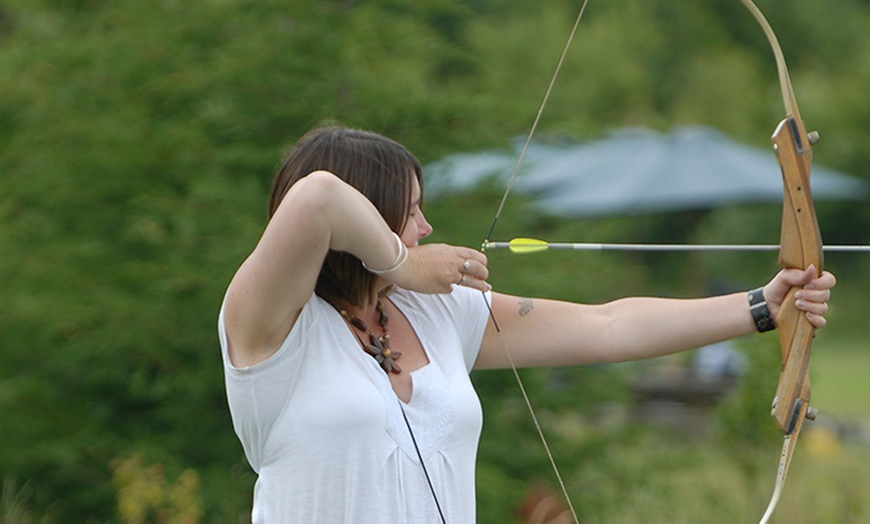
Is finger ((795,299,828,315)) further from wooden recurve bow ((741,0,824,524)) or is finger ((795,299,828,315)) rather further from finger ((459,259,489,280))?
finger ((459,259,489,280))

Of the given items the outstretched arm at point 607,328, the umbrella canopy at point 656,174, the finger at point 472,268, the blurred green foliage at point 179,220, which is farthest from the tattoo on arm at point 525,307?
the umbrella canopy at point 656,174

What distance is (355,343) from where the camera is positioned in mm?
1975

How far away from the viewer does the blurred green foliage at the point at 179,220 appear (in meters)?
4.57

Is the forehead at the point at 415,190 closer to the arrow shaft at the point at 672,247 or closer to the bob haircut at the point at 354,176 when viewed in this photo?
the bob haircut at the point at 354,176

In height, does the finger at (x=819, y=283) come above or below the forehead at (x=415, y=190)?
below

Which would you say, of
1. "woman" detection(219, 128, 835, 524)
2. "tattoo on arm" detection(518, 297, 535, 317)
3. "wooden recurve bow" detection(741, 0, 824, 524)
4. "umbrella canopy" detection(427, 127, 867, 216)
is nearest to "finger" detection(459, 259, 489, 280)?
"woman" detection(219, 128, 835, 524)

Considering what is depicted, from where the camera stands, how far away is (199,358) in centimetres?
464

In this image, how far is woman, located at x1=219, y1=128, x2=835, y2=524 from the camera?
1.88 metres

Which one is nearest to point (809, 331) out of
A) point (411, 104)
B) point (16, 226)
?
point (411, 104)

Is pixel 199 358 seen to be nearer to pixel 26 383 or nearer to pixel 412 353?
pixel 26 383

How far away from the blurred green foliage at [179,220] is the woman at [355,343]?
91.7 inches

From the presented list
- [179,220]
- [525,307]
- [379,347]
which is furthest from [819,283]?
[179,220]

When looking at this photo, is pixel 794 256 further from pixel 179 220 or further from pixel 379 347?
pixel 179 220

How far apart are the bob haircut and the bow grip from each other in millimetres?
649
